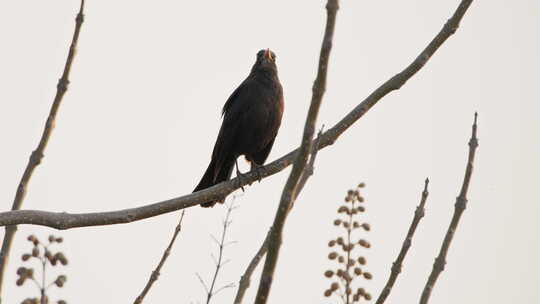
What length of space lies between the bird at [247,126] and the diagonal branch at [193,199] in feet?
8.55

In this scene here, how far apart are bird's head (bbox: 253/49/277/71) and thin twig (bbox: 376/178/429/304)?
201 inches

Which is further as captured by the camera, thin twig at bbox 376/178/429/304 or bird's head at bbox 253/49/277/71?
bird's head at bbox 253/49/277/71

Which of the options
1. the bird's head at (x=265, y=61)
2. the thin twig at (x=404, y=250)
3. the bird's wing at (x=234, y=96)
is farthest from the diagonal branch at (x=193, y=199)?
the bird's head at (x=265, y=61)

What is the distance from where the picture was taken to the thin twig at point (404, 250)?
9.21 feet

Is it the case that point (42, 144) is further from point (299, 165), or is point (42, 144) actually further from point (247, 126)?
point (247, 126)

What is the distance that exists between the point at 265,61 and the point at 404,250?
5.30m

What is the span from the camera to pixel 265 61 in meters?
7.95

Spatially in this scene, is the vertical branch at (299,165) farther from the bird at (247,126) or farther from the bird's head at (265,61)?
the bird's head at (265,61)

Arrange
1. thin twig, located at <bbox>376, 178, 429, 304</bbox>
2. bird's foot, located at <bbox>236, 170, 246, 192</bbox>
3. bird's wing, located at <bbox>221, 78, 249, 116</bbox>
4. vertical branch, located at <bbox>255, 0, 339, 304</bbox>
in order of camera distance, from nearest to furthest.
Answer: vertical branch, located at <bbox>255, 0, 339, 304</bbox>, thin twig, located at <bbox>376, 178, 429, 304</bbox>, bird's foot, located at <bbox>236, 170, 246, 192</bbox>, bird's wing, located at <bbox>221, 78, 249, 116</bbox>

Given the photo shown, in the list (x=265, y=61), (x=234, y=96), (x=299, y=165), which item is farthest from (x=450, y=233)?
(x=265, y=61)

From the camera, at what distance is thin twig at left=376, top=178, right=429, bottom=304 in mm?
2809

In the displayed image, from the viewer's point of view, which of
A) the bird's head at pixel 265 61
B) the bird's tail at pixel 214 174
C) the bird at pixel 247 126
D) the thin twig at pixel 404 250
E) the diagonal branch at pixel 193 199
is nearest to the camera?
the thin twig at pixel 404 250

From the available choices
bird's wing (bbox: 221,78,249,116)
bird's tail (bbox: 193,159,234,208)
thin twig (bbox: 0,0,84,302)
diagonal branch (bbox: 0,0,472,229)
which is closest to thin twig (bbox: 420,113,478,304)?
diagonal branch (bbox: 0,0,472,229)

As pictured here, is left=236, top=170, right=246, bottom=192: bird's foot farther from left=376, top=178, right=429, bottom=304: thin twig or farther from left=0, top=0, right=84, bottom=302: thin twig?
left=376, top=178, right=429, bottom=304: thin twig
